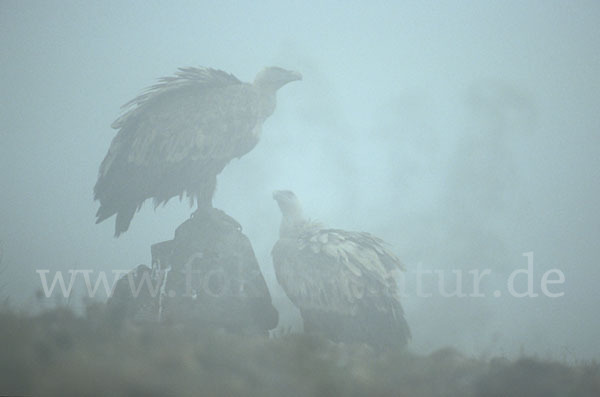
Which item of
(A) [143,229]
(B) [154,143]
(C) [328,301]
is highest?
(A) [143,229]

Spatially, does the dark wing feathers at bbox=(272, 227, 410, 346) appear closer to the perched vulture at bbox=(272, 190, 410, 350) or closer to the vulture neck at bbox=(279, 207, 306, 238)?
the perched vulture at bbox=(272, 190, 410, 350)

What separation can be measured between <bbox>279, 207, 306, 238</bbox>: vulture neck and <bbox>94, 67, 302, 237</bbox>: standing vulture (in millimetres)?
1667

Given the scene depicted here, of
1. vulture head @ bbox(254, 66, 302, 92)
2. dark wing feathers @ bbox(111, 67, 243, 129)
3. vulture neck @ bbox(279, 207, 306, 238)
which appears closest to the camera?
dark wing feathers @ bbox(111, 67, 243, 129)

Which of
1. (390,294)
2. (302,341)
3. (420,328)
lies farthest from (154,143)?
(420,328)

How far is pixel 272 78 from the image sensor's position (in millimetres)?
9000

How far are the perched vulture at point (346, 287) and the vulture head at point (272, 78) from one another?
11.3 ft

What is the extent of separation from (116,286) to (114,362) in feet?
16.7

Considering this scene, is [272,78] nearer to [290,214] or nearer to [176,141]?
[176,141]

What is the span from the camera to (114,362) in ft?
7.74

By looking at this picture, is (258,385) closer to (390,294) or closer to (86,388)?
(86,388)

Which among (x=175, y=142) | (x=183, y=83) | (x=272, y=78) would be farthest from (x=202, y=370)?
(x=272, y=78)

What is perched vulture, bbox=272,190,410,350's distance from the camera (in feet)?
22.5

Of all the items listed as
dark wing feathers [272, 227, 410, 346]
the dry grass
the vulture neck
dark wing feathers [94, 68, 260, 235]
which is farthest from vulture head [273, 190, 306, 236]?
the dry grass

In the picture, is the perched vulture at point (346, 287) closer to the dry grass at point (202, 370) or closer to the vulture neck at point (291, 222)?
the vulture neck at point (291, 222)
